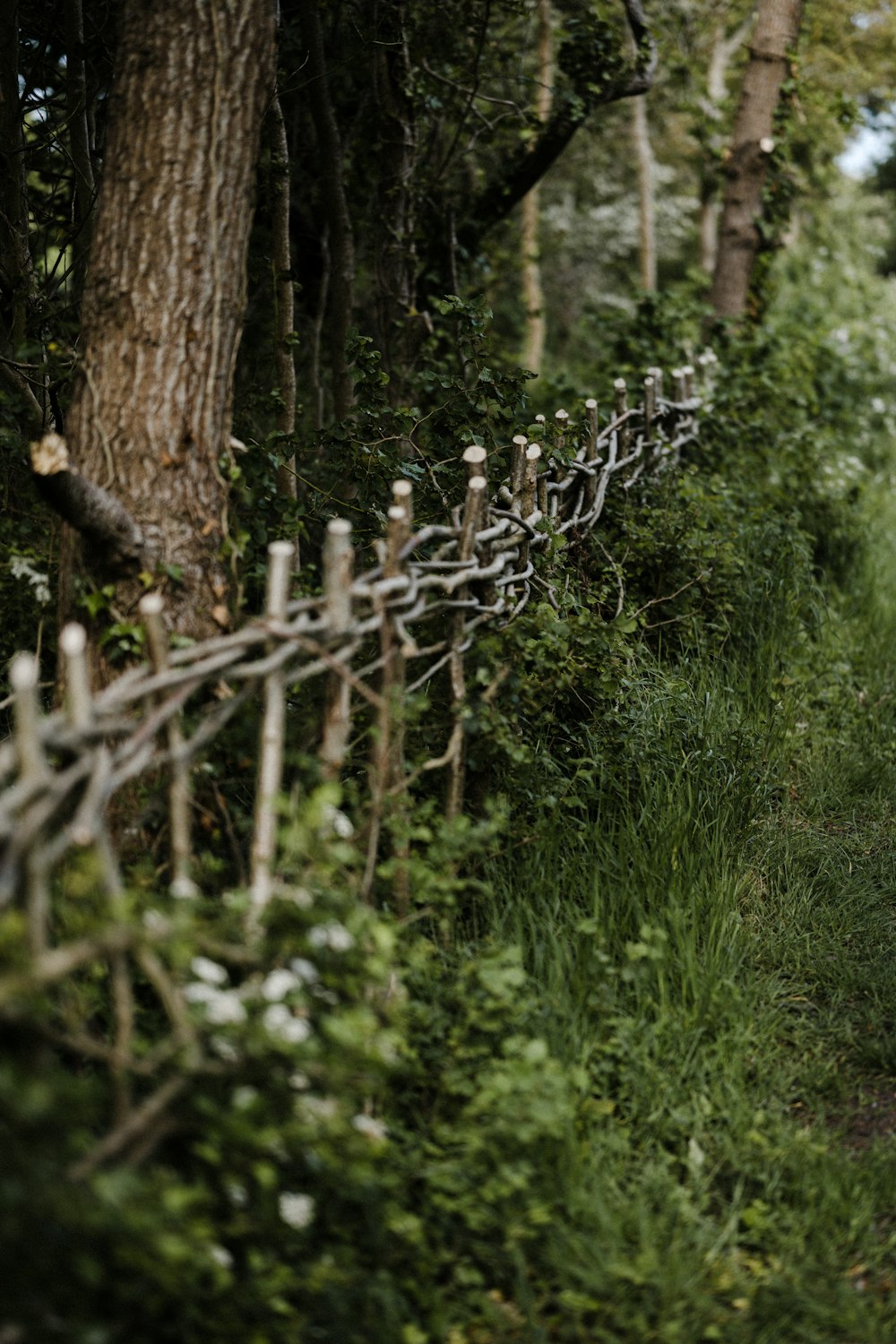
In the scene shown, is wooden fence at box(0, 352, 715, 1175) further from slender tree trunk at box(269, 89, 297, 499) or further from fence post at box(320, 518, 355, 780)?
slender tree trunk at box(269, 89, 297, 499)

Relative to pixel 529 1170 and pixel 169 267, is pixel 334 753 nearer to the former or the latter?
pixel 529 1170

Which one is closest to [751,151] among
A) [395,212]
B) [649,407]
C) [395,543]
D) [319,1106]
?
[395,212]

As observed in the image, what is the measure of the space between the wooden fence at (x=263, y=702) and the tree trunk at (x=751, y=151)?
5.06m

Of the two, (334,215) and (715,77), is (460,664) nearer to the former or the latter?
(334,215)

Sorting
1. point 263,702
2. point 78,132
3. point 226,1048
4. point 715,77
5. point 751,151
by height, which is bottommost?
point 226,1048

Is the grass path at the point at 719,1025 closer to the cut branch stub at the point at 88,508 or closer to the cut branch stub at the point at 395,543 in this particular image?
the cut branch stub at the point at 395,543

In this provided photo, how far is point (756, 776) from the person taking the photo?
14.5 feet

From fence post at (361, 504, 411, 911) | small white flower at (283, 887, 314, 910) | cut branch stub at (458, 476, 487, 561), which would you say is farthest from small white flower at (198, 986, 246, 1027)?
cut branch stub at (458, 476, 487, 561)

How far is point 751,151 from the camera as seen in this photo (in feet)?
28.5

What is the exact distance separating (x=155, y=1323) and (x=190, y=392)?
223cm

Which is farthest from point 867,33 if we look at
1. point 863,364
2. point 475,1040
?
point 475,1040

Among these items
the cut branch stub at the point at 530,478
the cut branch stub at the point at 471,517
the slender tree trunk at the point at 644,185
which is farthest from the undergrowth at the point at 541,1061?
the slender tree trunk at the point at 644,185

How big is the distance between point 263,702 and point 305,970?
3.76 ft

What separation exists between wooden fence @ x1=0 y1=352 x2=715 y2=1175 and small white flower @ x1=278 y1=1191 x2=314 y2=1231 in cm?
36
